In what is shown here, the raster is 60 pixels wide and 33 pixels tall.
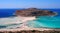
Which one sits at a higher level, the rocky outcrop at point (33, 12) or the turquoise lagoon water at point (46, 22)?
the rocky outcrop at point (33, 12)

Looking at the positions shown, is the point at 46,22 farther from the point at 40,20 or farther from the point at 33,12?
the point at 33,12

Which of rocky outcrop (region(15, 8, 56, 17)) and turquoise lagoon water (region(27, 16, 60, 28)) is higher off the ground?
rocky outcrop (region(15, 8, 56, 17))

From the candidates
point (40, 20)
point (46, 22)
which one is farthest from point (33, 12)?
point (46, 22)

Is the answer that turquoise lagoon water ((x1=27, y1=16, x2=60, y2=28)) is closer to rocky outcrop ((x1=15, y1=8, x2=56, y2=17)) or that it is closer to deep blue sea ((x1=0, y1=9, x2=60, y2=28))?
deep blue sea ((x1=0, y1=9, x2=60, y2=28))

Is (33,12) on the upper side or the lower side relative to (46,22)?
upper

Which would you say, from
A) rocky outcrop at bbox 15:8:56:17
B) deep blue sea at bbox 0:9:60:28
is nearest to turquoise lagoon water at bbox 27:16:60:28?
deep blue sea at bbox 0:9:60:28

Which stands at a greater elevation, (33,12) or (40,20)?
(33,12)

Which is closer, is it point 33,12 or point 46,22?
point 46,22

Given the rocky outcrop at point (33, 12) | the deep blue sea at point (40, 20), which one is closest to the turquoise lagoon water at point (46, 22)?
the deep blue sea at point (40, 20)

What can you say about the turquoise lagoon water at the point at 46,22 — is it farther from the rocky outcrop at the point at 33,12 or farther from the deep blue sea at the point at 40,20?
the rocky outcrop at the point at 33,12

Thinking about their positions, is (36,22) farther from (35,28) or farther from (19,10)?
(19,10)
